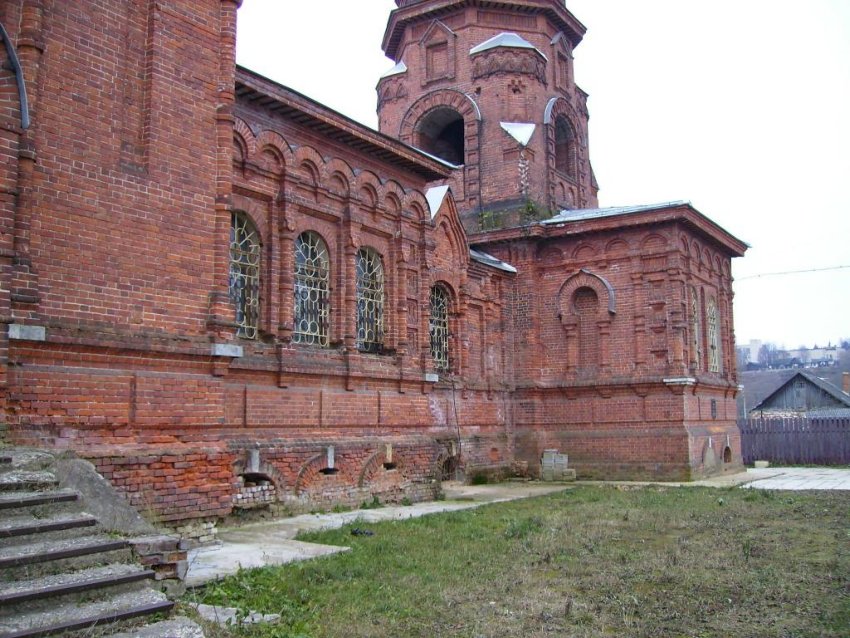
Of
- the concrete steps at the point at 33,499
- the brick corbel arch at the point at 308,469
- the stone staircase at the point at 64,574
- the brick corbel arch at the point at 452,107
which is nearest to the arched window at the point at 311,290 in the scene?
the brick corbel arch at the point at 308,469

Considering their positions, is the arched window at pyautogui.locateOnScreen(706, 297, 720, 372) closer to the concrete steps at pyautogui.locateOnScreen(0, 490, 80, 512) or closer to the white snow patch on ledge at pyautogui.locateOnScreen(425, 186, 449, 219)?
the white snow patch on ledge at pyautogui.locateOnScreen(425, 186, 449, 219)

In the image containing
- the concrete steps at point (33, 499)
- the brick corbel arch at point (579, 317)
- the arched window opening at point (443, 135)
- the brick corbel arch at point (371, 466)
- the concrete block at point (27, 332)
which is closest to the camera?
the concrete steps at point (33, 499)

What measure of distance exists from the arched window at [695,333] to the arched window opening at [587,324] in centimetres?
217

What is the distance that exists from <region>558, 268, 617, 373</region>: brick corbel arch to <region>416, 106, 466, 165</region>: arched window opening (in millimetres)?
4869

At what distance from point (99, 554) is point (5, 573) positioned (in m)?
0.63

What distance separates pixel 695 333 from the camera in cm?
1875

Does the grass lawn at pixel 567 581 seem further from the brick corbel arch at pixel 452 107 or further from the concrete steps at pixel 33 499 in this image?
the brick corbel arch at pixel 452 107

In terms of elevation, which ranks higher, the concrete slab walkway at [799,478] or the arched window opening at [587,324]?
the arched window opening at [587,324]

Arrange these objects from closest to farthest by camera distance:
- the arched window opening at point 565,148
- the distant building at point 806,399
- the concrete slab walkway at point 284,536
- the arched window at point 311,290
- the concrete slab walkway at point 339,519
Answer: the concrete slab walkway at point 284,536
the concrete slab walkway at point 339,519
the arched window at point 311,290
the arched window opening at point 565,148
the distant building at point 806,399

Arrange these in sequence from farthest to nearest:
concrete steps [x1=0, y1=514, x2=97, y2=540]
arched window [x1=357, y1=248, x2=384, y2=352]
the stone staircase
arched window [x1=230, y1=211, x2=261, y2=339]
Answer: arched window [x1=357, y1=248, x2=384, y2=352] → arched window [x1=230, y1=211, x2=261, y2=339] → concrete steps [x1=0, y1=514, x2=97, y2=540] → the stone staircase

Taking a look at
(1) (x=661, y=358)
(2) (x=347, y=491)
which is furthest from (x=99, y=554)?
(1) (x=661, y=358)

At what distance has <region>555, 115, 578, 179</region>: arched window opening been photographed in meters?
22.4


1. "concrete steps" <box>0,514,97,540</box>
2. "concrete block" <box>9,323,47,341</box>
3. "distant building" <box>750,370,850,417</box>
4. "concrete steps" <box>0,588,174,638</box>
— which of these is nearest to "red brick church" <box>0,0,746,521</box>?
"concrete block" <box>9,323,47,341</box>

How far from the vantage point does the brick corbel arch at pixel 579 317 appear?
18438 millimetres
